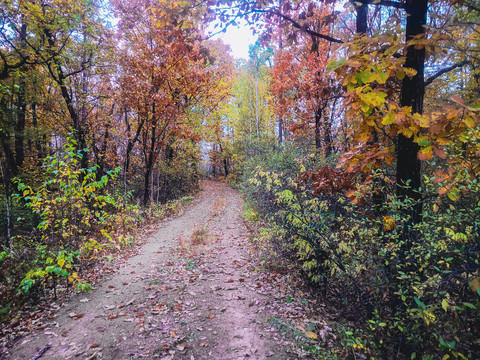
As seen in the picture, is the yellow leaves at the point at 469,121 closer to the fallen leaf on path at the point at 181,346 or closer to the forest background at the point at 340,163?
the forest background at the point at 340,163

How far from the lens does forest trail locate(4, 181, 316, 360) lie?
3236 millimetres

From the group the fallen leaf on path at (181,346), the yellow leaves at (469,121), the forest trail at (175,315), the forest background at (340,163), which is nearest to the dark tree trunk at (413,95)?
the forest background at (340,163)

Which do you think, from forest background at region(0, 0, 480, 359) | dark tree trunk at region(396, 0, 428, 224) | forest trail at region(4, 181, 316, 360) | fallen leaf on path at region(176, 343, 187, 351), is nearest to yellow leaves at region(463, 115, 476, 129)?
forest background at region(0, 0, 480, 359)

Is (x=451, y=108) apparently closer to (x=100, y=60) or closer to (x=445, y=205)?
(x=445, y=205)

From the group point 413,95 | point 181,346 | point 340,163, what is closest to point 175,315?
point 181,346

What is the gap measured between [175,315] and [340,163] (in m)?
3.67

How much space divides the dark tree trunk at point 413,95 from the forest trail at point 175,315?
2608 mm

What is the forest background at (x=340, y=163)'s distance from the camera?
6.68ft

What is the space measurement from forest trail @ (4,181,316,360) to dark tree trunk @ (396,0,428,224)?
261cm

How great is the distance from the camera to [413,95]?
2643mm

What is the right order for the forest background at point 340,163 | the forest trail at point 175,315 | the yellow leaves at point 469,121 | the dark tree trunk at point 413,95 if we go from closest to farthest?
1. the yellow leaves at point 469,121
2. the forest background at point 340,163
3. the dark tree trunk at point 413,95
4. the forest trail at point 175,315

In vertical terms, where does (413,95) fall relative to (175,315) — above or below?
above

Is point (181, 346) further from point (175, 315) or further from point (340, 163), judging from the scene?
point (340, 163)

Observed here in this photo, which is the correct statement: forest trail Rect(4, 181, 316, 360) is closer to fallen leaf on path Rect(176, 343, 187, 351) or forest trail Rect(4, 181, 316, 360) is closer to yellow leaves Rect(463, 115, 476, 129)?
fallen leaf on path Rect(176, 343, 187, 351)
